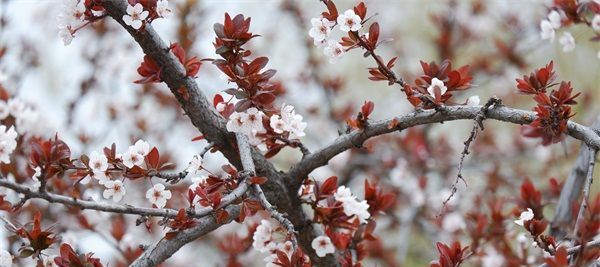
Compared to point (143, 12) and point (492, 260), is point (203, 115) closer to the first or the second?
point (143, 12)

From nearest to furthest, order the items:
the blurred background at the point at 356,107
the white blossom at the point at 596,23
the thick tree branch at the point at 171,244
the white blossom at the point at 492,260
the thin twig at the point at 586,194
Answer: the thin twig at the point at 586,194 < the thick tree branch at the point at 171,244 < the white blossom at the point at 596,23 < the white blossom at the point at 492,260 < the blurred background at the point at 356,107

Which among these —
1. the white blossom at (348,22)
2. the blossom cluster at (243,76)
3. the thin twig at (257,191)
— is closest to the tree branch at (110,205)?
the thin twig at (257,191)

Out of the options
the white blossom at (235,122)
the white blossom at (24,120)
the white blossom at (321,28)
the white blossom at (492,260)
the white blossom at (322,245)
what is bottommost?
the white blossom at (322,245)

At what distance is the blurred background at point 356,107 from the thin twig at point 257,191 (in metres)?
1.08

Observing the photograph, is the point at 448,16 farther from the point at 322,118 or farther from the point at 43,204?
the point at 43,204

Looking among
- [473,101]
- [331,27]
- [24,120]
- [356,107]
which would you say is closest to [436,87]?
[473,101]

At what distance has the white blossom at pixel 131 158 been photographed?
121 centimetres

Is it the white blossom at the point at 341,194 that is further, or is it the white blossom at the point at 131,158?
the white blossom at the point at 341,194

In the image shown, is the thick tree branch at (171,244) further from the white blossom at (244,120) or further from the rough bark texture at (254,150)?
the white blossom at (244,120)

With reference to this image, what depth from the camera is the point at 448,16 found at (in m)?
3.49

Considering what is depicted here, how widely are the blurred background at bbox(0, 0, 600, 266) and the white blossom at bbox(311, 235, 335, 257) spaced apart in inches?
42.1

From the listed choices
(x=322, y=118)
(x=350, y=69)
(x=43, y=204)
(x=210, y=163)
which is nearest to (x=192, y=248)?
(x=210, y=163)

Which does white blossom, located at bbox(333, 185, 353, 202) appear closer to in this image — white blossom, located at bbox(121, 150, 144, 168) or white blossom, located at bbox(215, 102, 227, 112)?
white blossom, located at bbox(215, 102, 227, 112)

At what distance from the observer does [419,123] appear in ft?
4.25
